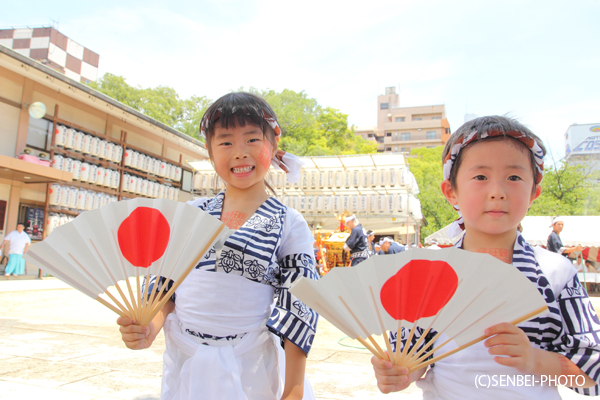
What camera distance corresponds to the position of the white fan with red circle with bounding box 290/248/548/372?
2.50ft

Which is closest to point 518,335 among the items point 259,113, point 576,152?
point 259,113

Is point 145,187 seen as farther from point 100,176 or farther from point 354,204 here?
point 354,204

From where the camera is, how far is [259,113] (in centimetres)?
130

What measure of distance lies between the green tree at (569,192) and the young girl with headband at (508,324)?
1802 centimetres

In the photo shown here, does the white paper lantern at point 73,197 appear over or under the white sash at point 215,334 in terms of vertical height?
over

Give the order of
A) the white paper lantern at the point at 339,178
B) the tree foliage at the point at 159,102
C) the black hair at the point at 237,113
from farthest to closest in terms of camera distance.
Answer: the tree foliage at the point at 159,102 < the white paper lantern at the point at 339,178 < the black hair at the point at 237,113

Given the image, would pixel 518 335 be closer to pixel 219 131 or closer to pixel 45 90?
pixel 219 131

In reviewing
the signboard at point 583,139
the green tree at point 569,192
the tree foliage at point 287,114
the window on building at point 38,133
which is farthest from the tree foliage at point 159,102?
the signboard at point 583,139

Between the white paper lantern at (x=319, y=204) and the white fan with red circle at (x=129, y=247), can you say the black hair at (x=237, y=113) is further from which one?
the white paper lantern at (x=319, y=204)

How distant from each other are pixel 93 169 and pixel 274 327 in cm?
1169

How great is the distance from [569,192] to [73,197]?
19059 mm

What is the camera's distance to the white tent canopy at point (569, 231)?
34.3 ft

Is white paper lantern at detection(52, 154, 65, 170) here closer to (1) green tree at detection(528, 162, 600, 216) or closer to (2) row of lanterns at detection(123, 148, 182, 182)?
(2) row of lanterns at detection(123, 148, 182, 182)

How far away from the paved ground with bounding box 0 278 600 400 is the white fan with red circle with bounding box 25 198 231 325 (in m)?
1.57
